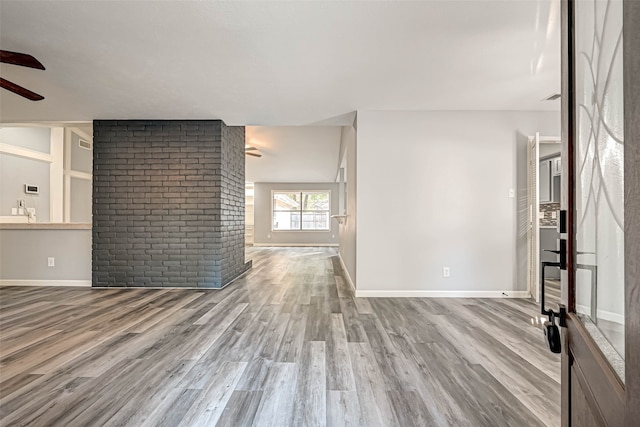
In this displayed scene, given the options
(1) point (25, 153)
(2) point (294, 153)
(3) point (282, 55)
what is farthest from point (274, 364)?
(2) point (294, 153)

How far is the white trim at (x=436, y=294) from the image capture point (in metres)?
3.73

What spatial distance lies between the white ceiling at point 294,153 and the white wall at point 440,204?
2.69m

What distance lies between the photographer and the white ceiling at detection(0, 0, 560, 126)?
201cm

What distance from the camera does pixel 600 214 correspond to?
648 mm

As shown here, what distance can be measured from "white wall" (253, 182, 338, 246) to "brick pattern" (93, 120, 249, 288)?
22.8 feet

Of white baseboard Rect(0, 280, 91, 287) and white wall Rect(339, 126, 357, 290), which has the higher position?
white wall Rect(339, 126, 357, 290)

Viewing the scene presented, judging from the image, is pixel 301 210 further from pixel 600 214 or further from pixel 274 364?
pixel 600 214

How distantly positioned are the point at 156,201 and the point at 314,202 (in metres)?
7.34

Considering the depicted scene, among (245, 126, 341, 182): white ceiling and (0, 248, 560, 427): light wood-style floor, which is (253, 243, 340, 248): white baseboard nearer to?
(245, 126, 341, 182): white ceiling

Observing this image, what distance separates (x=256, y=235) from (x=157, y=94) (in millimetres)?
8173

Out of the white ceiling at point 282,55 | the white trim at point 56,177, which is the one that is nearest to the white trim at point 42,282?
the white trim at point 56,177

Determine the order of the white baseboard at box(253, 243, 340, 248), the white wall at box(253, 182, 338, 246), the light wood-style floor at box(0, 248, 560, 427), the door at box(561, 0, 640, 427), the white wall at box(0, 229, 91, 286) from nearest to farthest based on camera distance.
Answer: the door at box(561, 0, 640, 427) → the light wood-style floor at box(0, 248, 560, 427) → the white wall at box(0, 229, 91, 286) → the white baseboard at box(253, 243, 340, 248) → the white wall at box(253, 182, 338, 246)

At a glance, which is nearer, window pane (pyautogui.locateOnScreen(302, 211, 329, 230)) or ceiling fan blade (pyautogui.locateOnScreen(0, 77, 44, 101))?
ceiling fan blade (pyautogui.locateOnScreen(0, 77, 44, 101))

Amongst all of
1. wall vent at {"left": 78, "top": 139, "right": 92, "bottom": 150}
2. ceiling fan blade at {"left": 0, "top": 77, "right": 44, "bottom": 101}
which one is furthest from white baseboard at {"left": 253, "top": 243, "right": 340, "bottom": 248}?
ceiling fan blade at {"left": 0, "top": 77, "right": 44, "bottom": 101}
